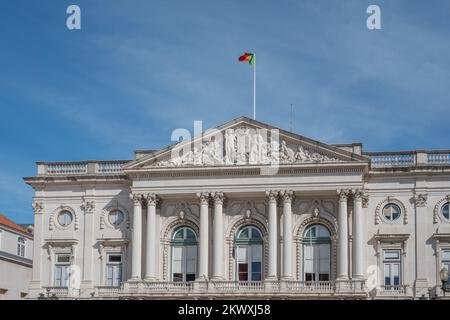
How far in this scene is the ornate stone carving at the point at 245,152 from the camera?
50.8 metres

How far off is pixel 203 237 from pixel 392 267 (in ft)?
37.5

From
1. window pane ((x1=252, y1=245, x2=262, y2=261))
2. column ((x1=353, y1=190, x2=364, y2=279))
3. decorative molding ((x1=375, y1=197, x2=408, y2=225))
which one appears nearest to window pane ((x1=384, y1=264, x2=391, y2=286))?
column ((x1=353, y1=190, x2=364, y2=279))

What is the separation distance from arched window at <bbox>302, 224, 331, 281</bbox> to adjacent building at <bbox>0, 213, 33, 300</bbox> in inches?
858

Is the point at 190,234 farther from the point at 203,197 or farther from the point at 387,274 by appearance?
the point at 387,274

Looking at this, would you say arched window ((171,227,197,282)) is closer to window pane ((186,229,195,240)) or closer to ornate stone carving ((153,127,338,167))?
window pane ((186,229,195,240))

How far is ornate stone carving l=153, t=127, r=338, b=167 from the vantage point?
5084cm

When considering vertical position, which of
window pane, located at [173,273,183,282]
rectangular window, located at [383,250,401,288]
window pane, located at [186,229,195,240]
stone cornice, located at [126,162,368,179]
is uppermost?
stone cornice, located at [126,162,368,179]

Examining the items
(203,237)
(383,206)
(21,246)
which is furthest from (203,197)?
(21,246)

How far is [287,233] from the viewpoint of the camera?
50125 mm

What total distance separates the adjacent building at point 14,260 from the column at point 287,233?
829 inches

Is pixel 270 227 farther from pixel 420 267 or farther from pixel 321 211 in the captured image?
pixel 420 267

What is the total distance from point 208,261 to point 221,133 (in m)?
7.84

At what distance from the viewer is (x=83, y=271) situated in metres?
53.4

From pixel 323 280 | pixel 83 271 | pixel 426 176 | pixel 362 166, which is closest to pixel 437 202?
pixel 426 176
